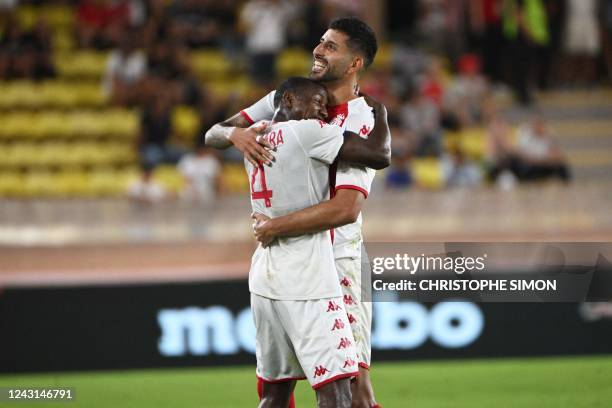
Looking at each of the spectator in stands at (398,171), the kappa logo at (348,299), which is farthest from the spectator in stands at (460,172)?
the kappa logo at (348,299)

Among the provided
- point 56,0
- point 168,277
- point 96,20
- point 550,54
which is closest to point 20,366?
point 168,277

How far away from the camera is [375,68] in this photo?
1509 cm

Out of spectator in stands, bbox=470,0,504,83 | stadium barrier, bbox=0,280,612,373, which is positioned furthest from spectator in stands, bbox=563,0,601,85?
stadium barrier, bbox=0,280,612,373

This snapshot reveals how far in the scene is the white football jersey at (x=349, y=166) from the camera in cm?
488

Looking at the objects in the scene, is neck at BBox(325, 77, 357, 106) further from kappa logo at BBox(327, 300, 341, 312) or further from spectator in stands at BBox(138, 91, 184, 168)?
spectator in stands at BBox(138, 91, 184, 168)

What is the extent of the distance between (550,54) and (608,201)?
502 centimetres

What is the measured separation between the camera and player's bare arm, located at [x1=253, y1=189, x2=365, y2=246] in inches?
187

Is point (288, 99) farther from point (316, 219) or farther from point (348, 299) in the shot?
point (348, 299)

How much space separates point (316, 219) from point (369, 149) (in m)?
0.41

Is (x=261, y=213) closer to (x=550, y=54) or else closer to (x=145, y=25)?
(x=145, y=25)

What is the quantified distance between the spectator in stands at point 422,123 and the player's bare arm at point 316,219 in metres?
8.81

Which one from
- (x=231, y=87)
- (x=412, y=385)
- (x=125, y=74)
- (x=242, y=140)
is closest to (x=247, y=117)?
(x=242, y=140)

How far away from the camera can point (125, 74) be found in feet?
47.1

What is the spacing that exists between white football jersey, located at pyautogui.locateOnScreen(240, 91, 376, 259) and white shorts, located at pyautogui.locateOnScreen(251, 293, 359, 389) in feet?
1.74
